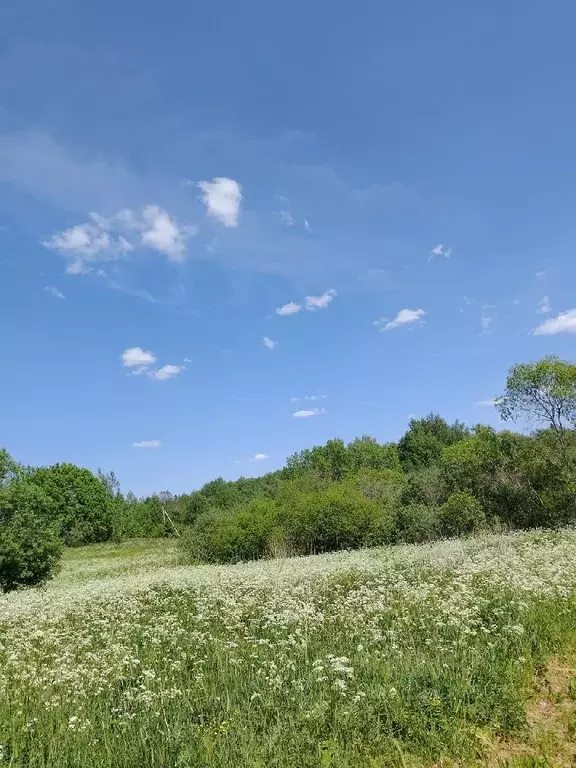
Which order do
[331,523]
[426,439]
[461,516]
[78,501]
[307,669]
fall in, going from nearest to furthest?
1. [307,669]
2. [461,516]
3. [331,523]
4. [78,501]
5. [426,439]

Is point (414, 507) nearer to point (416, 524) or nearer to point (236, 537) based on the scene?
point (416, 524)

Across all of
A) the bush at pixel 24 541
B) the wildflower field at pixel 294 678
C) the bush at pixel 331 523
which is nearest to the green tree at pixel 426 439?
the bush at pixel 331 523

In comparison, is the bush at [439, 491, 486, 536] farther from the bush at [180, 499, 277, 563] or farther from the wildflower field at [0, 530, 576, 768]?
the wildflower field at [0, 530, 576, 768]

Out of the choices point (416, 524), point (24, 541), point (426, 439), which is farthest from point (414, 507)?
point (426, 439)

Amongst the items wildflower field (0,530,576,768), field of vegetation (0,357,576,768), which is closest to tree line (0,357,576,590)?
field of vegetation (0,357,576,768)

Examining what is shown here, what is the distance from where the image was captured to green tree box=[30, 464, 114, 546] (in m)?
84.1

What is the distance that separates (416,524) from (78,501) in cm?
6796

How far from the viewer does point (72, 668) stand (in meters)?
8.59

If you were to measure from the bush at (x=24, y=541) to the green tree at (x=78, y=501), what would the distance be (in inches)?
2372

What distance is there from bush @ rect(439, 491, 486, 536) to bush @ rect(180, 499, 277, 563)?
12.6 metres

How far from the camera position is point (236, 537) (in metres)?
40.0

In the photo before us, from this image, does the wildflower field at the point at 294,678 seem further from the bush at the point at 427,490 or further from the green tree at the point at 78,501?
the green tree at the point at 78,501

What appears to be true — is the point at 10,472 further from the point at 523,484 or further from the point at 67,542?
the point at 67,542

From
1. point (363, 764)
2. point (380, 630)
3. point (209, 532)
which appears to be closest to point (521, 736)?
point (363, 764)
